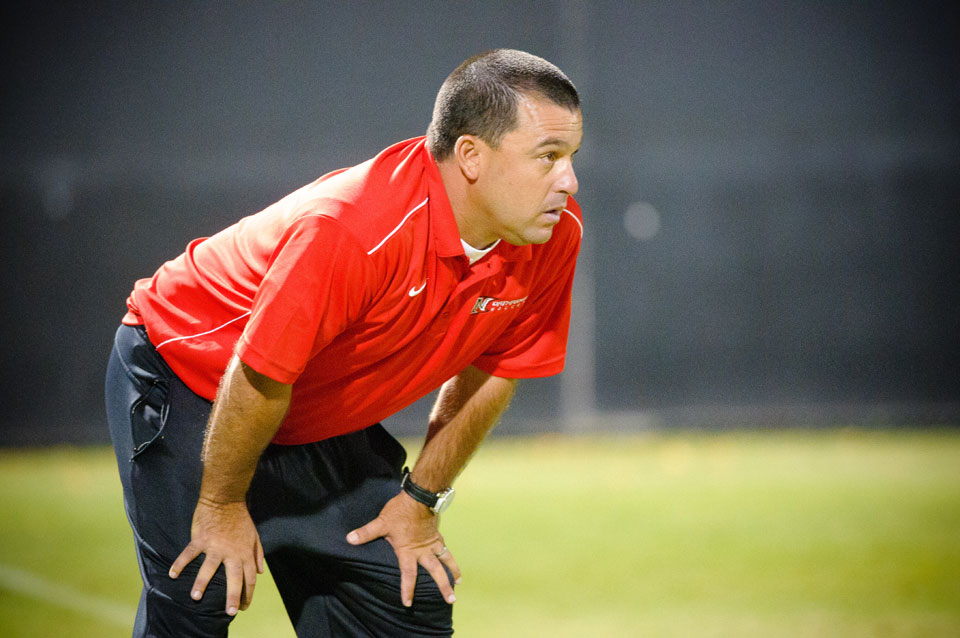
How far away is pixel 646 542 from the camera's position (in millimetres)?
4340

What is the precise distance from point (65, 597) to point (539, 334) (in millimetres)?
2122

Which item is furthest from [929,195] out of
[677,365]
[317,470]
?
[317,470]

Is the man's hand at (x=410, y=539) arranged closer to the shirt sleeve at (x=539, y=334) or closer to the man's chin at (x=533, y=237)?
the shirt sleeve at (x=539, y=334)

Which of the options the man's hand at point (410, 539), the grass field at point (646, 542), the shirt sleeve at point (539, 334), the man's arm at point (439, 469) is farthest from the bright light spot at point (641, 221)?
the man's hand at point (410, 539)

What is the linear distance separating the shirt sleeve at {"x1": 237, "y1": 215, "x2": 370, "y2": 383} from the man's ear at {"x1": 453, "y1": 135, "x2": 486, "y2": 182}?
33 cm

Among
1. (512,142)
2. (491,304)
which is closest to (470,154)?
(512,142)

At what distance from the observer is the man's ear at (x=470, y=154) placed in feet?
6.86

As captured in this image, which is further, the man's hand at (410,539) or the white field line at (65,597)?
the white field line at (65,597)

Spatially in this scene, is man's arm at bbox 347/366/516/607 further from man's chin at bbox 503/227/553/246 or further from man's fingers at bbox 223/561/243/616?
man's chin at bbox 503/227/553/246

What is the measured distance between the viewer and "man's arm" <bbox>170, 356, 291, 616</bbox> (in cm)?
191

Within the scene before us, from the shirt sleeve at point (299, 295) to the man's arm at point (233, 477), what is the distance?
6 cm

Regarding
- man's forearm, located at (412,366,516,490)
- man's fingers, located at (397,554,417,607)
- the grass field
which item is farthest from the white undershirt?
the grass field

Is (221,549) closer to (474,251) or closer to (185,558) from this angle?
(185,558)

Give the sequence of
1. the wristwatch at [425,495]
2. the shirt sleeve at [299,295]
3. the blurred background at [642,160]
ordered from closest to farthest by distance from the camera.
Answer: the shirt sleeve at [299,295], the wristwatch at [425,495], the blurred background at [642,160]
